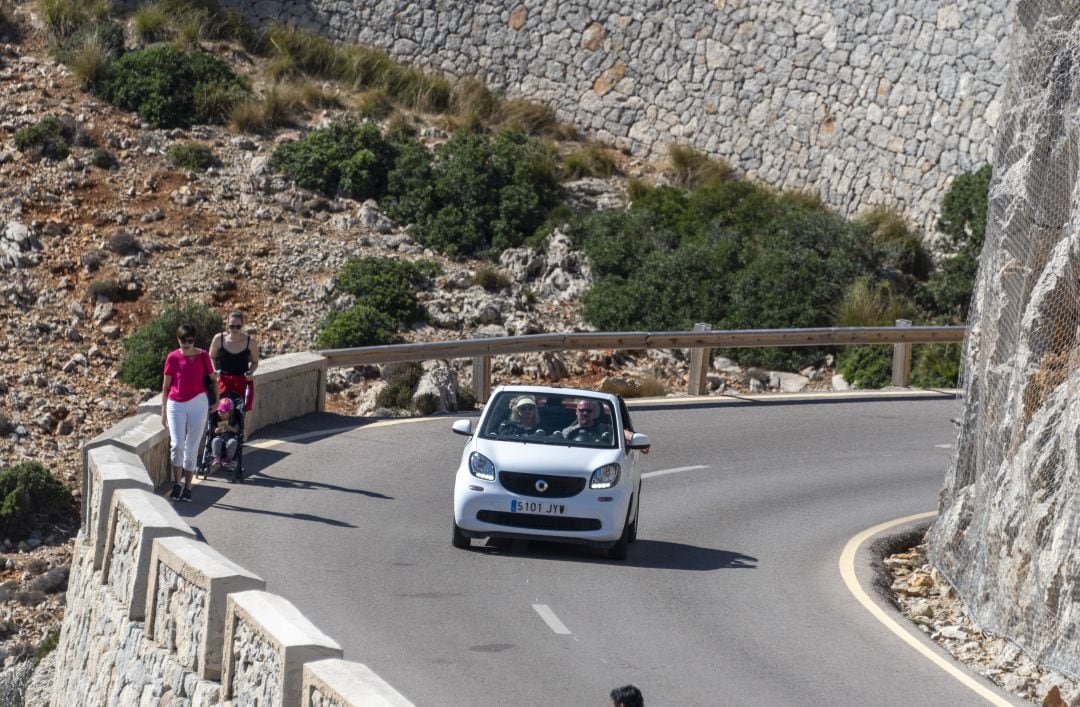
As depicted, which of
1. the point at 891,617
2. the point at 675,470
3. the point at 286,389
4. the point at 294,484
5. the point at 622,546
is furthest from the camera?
the point at 286,389

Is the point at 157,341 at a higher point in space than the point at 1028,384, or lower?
lower

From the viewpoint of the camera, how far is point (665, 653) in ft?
37.8

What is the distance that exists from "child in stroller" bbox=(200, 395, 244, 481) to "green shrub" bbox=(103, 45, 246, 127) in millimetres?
19649

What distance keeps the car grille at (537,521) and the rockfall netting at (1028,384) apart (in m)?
3.63

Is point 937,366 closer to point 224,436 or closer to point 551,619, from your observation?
point 224,436

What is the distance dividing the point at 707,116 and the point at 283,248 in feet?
37.6

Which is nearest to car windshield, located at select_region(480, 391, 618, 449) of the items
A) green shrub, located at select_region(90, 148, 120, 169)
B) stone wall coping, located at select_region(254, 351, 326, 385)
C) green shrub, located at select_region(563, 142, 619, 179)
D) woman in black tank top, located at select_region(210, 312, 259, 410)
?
woman in black tank top, located at select_region(210, 312, 259, 410)

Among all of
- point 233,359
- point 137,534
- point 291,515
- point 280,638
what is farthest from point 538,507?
point 280,638

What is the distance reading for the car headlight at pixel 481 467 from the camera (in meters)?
14.0

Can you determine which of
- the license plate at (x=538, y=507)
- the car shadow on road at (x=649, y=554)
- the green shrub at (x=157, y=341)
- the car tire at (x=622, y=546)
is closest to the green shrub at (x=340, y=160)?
the green shrub at (x=157, y=341)

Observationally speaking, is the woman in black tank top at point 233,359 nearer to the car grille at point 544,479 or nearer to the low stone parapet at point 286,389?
the low stone parapet at point 286,389

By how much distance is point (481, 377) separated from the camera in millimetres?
22953

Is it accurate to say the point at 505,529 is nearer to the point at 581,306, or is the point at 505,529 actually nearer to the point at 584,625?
the point at 584,625

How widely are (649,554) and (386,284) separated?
1553cm
